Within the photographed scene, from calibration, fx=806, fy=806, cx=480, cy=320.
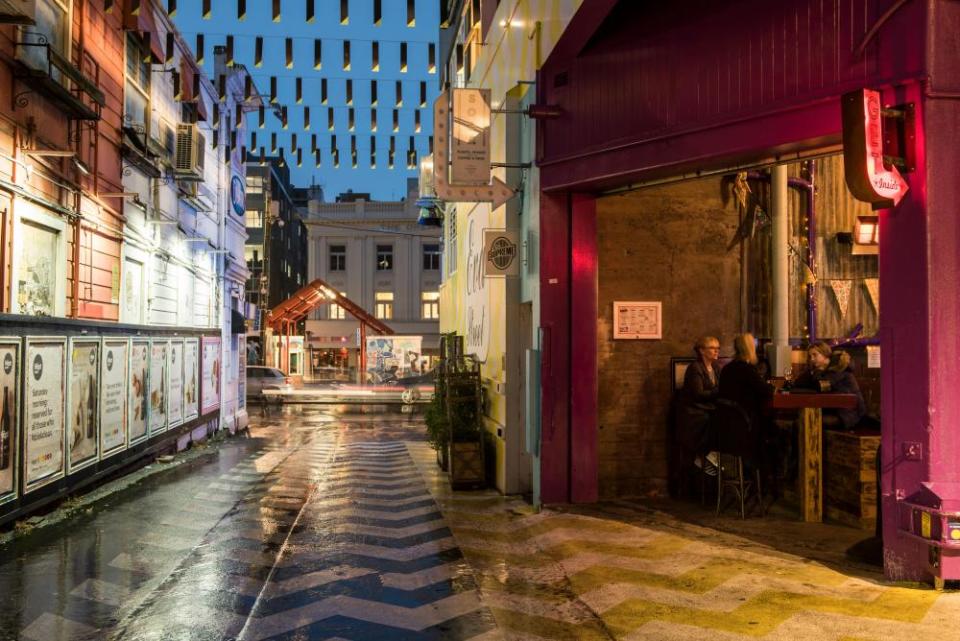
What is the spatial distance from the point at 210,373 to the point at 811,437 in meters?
13.8

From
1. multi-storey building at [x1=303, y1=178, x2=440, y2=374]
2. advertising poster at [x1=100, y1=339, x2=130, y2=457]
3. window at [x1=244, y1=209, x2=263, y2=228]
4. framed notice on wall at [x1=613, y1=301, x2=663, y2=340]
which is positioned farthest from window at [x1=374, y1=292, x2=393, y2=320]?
framed notice on wall at [x1=613, y1=301, x2=663, y2=340]

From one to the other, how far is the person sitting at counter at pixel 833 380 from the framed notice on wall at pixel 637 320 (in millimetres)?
Answer: 1703

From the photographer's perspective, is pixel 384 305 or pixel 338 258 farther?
pixel 384 305

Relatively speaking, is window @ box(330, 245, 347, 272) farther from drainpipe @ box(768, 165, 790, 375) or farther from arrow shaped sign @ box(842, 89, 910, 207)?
arrow shaped sign @ box(842, 89, 910, 207)

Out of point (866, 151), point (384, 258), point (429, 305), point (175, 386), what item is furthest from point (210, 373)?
point (429, 305)

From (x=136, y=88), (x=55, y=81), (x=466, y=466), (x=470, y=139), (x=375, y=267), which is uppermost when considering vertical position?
(x=375, y=267)

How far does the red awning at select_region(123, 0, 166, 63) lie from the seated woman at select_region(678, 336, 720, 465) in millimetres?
9885

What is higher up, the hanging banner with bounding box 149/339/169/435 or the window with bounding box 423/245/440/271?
the window with bounding box 423/245/440/271

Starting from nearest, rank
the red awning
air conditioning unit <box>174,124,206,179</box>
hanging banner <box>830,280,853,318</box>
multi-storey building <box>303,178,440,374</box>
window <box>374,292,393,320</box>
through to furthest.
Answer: hanging banner <box>830,280,853,318</box>, the red awning, air conditioning unit <box>174,124,206,179</box>, multi-storey building <box>303,178,440,374</box>, window <box>374,292,393,320</box>

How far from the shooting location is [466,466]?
35.7 feet

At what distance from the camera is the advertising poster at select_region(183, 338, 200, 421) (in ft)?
51.7

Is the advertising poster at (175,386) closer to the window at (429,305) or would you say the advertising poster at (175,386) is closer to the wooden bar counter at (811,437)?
the wooden bar counter at (811,437)

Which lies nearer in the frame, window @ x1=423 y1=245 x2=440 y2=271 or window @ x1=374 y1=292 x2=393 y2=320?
window @ x1=374 y1=292 x2=393 y2=320

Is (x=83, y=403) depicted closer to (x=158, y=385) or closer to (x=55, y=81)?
(x=158, y=385)
